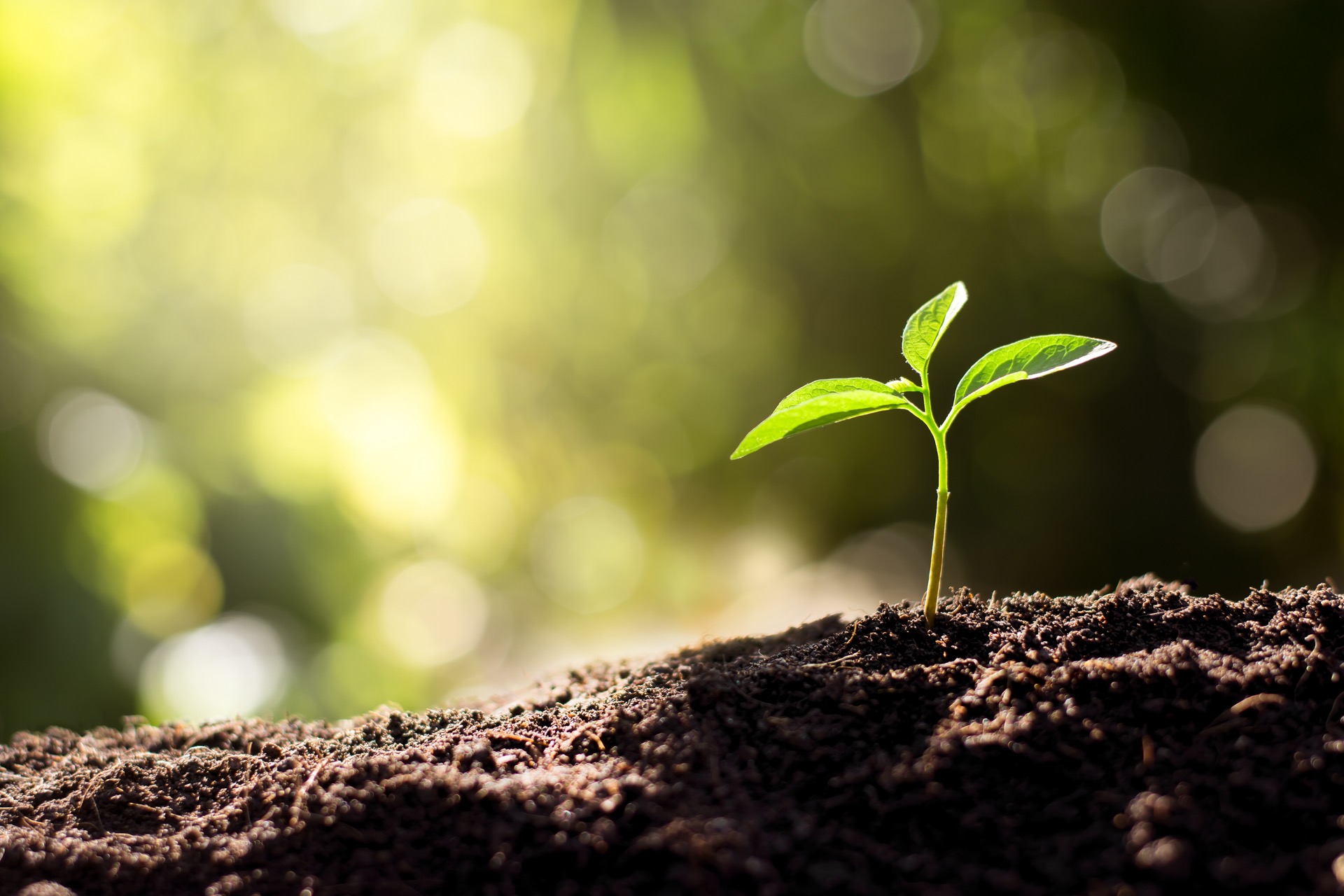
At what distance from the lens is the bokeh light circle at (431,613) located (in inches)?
138

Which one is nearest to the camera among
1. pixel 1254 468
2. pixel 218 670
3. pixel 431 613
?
pixel 218 670

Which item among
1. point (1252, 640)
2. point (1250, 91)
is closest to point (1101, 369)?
point (1250, 91)

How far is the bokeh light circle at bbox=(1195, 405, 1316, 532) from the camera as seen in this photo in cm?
272

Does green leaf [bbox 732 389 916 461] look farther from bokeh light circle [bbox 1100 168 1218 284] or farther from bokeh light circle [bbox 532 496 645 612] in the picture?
bokeh light circle [bbox 532 496 645 612]

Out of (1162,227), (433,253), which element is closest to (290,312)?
(433,253)

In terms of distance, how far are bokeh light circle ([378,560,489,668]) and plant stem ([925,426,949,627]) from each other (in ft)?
9.66

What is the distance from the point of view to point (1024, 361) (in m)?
0.74

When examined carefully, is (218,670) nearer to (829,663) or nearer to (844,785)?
(829,663)

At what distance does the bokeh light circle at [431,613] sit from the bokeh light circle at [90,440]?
130 centimetres

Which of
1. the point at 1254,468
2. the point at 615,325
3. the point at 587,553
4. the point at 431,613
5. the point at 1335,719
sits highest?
the point at 615,325

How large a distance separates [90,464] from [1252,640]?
8.71 feet

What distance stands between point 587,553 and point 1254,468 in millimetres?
3086

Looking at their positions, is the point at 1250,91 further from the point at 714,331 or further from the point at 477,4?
the point at 477,4

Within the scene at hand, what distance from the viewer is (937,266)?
3.33m
